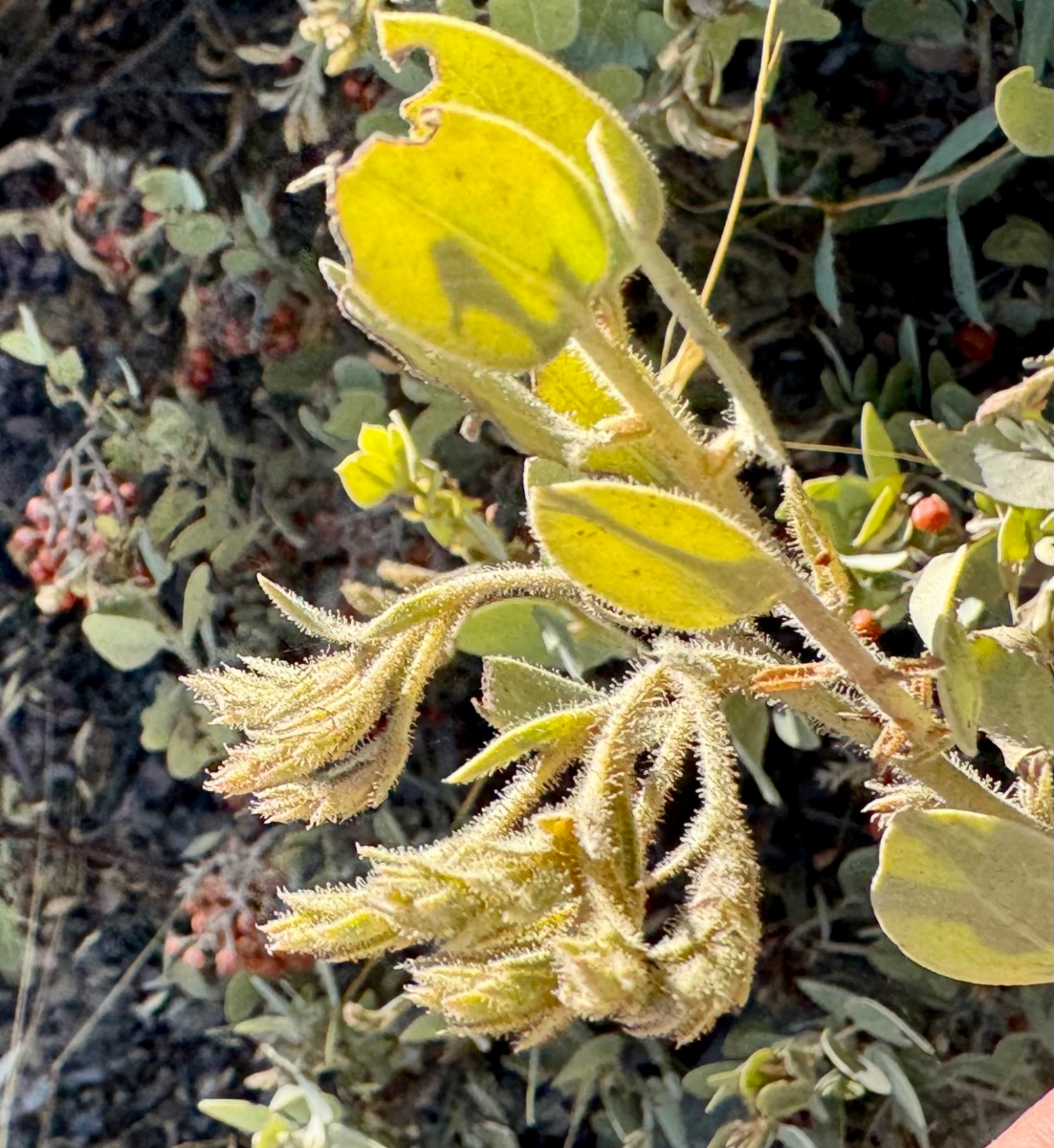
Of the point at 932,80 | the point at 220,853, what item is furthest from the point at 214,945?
the point at 932,80

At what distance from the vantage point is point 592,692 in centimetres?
87

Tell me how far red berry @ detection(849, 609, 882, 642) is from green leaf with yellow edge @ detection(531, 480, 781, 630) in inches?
17.6

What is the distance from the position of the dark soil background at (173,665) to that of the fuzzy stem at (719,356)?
0.64 meters

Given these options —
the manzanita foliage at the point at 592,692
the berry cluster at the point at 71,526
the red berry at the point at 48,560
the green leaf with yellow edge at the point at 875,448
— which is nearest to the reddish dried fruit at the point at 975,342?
the green leaf with yellow edge at the point at 875,448

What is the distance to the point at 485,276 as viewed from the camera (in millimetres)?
443

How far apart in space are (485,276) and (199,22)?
3.45 ft

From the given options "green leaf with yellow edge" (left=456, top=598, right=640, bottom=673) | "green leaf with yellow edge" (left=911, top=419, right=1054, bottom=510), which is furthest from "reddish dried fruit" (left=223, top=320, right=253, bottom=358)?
"green leaf with yellow edge" (left=911, top=419, right=1054, bottom=510)

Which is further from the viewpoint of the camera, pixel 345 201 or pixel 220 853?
pixel 220 853

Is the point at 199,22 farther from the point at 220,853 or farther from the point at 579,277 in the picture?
the point at 579,277

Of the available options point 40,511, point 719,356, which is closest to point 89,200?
point 40,511

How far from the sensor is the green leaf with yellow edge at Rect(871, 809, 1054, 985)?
1.95 ft

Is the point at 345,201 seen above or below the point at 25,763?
above

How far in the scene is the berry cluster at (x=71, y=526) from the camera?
1317 mm

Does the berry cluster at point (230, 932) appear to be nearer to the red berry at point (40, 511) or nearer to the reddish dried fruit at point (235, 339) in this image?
the red berry at point (40, 511)
